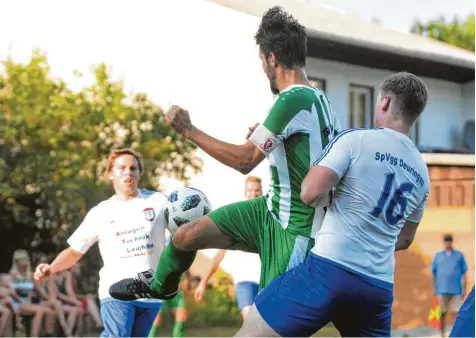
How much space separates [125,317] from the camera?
8711 mm

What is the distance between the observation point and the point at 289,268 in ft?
18.8

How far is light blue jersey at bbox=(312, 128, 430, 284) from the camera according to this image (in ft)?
17.6

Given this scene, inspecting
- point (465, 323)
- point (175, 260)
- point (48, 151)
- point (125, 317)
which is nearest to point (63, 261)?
point (125, 317)

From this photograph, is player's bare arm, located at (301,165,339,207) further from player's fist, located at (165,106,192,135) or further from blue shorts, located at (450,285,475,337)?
blue shorts, located at (450,285,475,337)

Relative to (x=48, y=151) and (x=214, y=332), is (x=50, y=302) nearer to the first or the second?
(x=48, y=151)

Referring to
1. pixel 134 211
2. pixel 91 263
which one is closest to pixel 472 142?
pixel 91 263

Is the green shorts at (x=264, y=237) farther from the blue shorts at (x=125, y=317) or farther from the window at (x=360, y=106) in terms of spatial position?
the window at (x=360, y=106)

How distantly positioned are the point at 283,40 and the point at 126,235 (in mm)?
3323

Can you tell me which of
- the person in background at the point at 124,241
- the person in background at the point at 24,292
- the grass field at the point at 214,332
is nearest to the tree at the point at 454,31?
the grass field at the point at 214,332

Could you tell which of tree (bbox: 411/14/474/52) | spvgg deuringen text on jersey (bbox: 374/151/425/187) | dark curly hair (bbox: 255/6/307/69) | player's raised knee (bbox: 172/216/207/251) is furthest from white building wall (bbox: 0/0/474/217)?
tree (bbox: 411/14/474/52)

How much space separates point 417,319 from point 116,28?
7326 mm

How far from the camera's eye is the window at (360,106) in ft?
80.0

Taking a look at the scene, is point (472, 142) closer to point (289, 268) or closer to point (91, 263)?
point (91, 263)

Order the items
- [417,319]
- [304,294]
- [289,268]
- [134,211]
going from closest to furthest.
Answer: [304,294] → [289,268] → [134,211] → [417,319]
